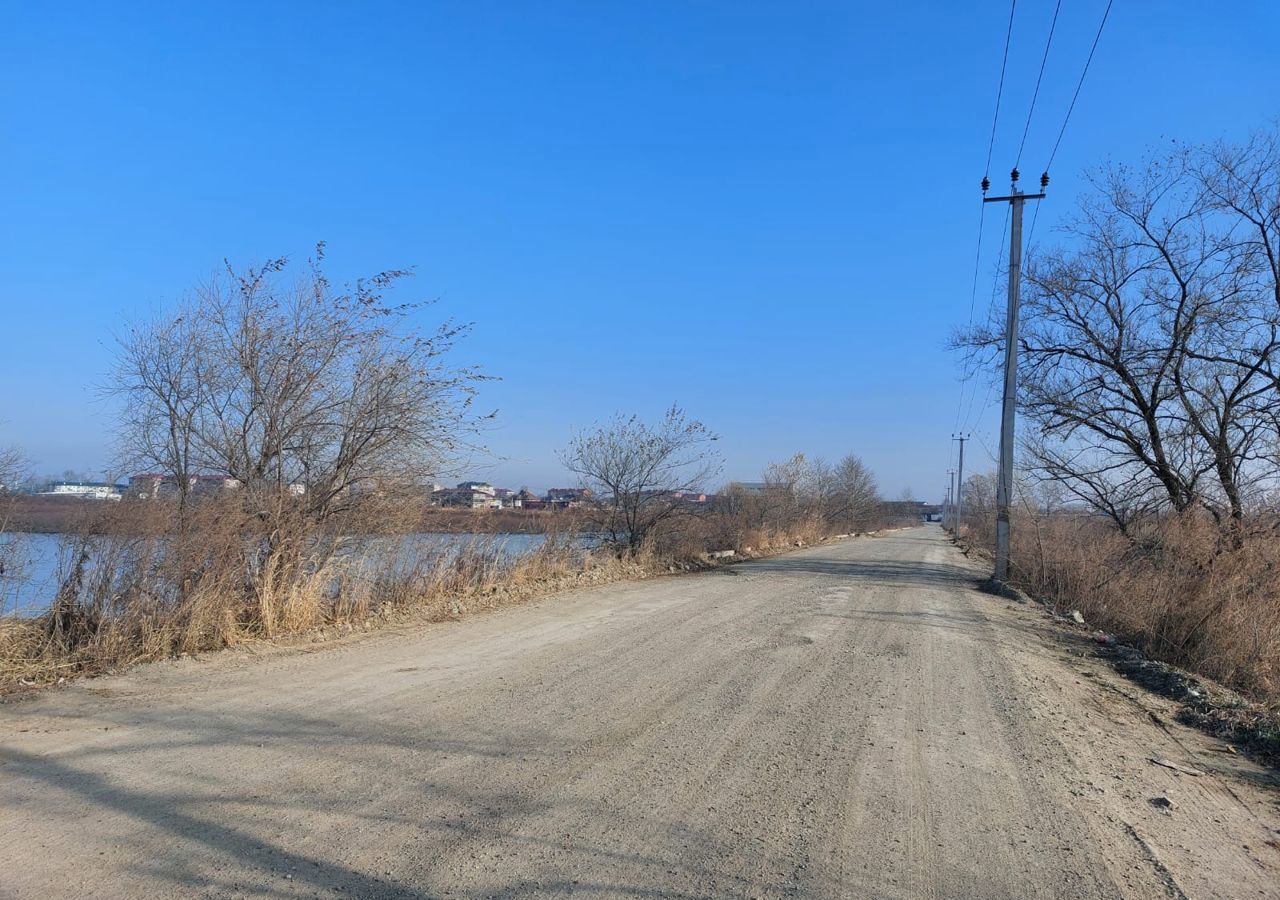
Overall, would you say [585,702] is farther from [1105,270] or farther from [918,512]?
[918,512]

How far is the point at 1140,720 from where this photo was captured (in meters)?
7.79

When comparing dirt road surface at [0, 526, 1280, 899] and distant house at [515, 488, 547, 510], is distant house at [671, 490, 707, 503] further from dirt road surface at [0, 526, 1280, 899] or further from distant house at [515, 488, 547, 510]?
dirt road surface at [0, 526, 1280, 899]

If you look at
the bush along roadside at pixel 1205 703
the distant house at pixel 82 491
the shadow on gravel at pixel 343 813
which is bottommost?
the shadow on gravel at pixel 343 813

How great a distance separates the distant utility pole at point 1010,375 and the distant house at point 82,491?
2070 centimetres

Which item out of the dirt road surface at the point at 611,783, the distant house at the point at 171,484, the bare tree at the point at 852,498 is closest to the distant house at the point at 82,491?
the distant house at the point at 171,484

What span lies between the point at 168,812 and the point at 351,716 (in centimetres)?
201

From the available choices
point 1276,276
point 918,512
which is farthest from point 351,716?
point 918,512

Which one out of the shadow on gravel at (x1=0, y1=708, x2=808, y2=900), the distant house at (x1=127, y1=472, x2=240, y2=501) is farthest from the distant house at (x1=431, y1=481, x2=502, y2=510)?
the shadow on gravel at (x1=0, y1=708, x2=808, y2=900)

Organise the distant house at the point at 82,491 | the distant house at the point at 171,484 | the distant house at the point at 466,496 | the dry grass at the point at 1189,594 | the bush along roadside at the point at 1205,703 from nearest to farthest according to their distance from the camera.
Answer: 1. the bush along roadside at the point at 1205,703
2. the distant house at the point at 82,491
3. the distant house at the point at 171,484
4. the dry grass at the point at 1189,594
5. the distant house at the point at 466,496

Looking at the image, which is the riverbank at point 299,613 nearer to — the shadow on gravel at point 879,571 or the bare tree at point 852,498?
the shadow on gravel at point 879,571

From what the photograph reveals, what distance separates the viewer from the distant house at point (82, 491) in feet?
29.2

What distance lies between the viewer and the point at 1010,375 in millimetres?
21781

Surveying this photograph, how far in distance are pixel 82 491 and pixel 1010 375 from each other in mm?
21060

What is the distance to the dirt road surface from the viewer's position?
3994mm
